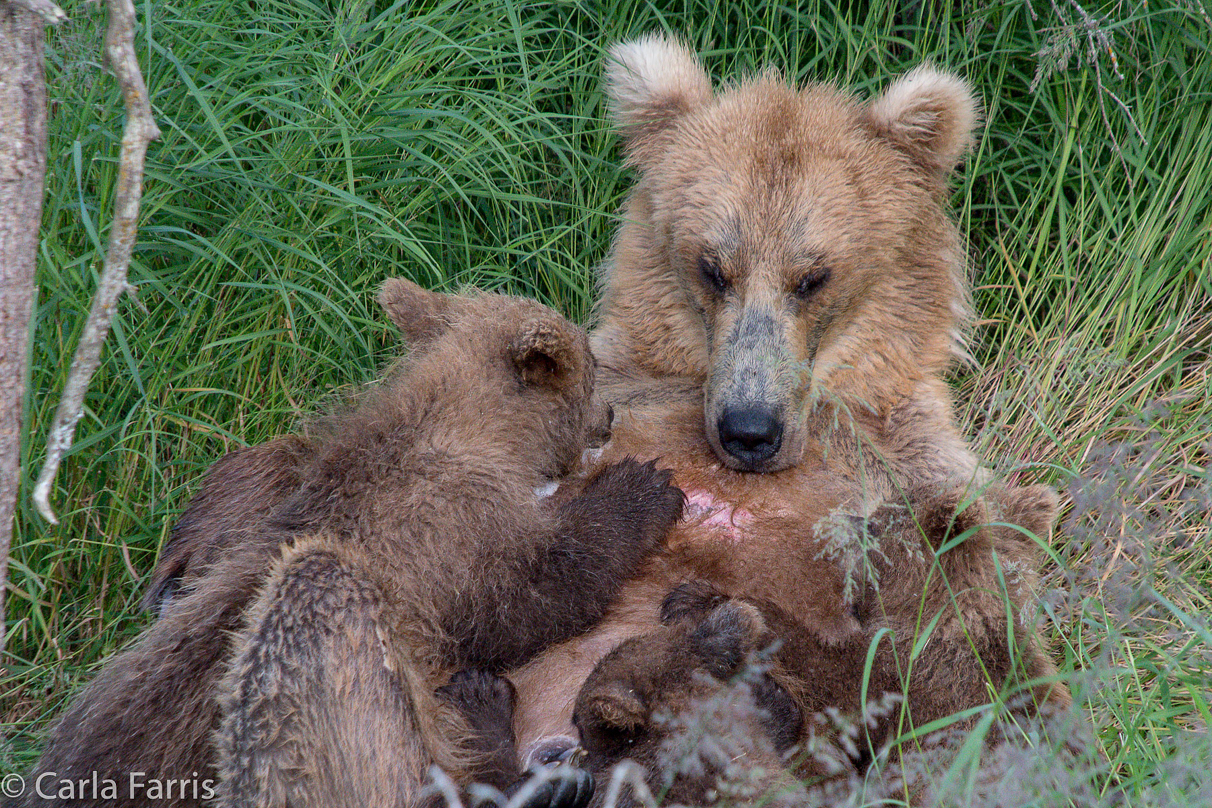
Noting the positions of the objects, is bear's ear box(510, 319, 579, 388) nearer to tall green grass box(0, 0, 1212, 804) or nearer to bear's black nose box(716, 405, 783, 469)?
bear's black nose box(716, 405, 783, 469)

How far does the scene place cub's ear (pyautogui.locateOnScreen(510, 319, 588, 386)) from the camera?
3.64 metres

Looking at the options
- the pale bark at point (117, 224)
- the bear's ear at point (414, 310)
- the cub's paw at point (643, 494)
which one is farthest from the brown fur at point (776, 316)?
the pale bark at point (117, 224)

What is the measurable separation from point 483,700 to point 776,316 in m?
1.69

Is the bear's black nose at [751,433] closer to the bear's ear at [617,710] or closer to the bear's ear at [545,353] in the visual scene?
the bear's ear at [545,353]

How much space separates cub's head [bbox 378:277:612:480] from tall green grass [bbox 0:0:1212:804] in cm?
70

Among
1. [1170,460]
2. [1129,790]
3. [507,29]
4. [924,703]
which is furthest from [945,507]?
[507,29]

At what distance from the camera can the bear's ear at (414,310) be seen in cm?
404

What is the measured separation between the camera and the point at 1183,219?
4.69 m

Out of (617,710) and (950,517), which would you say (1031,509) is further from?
(617,710)

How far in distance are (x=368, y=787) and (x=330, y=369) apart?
2.27 meters

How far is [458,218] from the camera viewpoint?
16.9 ft

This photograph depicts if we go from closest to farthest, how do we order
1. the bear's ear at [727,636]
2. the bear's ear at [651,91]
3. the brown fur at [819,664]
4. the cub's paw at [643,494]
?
the brown fur at [819,664] < the bear's ear at [727,636] < the cub's paw at [643,494] < the bear's ear at [651,91]

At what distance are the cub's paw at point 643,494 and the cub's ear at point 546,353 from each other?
14.8 inches

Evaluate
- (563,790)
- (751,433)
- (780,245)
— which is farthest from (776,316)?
(563,790)
